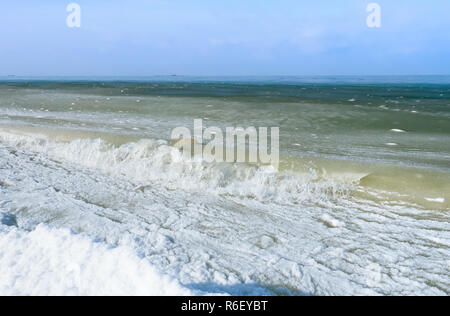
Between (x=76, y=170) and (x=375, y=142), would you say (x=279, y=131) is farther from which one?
(x=76, y=170)

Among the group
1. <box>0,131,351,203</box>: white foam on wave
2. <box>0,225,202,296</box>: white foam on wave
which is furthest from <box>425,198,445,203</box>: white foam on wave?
<box>0,225,202,296</box>: white foam on wave

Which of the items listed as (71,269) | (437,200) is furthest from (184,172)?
(437,200)

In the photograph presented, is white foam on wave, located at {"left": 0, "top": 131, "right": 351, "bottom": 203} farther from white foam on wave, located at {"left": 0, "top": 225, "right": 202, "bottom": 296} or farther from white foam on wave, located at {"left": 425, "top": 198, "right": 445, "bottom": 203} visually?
white foam on wave, located at {"left": 0, "top": 225, "right": 202, "bottom": 296}

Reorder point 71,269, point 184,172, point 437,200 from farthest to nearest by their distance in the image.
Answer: point 184,172 < point 437,200 < point 71,269

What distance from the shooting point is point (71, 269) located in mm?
2982

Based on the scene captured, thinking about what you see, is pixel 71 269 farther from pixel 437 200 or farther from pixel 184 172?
pixel 437 200

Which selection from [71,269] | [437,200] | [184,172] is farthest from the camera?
[184,172]

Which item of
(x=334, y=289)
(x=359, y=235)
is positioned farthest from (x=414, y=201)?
(x=334, y=289)

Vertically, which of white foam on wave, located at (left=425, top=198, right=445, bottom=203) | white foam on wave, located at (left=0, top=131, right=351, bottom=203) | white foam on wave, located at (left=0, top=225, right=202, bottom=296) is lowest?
white foam on wave, located at (left=0, top=225, right=202, bottom=296)

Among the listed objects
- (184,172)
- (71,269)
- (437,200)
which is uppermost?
(184,172)

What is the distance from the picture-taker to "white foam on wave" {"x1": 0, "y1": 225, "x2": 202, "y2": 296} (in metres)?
2.72

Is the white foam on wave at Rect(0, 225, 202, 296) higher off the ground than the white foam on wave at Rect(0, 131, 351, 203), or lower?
lower

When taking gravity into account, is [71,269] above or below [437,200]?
below
